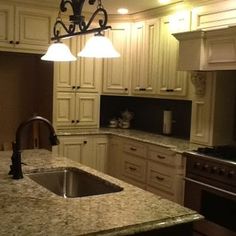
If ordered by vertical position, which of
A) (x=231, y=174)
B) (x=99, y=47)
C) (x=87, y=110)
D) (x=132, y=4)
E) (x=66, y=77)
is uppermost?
(x=132, y=4)

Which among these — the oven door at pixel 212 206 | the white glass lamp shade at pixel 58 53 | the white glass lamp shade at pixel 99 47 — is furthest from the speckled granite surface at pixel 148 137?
the white glass lamp shade at pixel 99 47

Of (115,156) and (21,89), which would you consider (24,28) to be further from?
(115,156)

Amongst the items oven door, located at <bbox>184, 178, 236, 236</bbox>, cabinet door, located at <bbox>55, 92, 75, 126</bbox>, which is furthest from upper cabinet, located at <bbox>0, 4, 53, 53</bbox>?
oven door, located at <bbox>184, 178, 236, 236</bbox>

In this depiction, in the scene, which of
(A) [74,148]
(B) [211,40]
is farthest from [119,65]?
(B) [211,40]

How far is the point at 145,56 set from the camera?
15.7 feet

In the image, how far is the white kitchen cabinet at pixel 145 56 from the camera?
4.61 m

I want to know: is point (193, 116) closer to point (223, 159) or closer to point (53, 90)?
point (223, 159)

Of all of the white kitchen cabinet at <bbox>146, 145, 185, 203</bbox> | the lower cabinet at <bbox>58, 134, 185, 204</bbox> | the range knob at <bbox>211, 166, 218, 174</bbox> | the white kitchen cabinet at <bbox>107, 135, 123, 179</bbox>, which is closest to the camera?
the range knob at <bbox>211, 166, 218, 174</bbox>

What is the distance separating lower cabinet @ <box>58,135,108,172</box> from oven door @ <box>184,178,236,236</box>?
1599 millimetres

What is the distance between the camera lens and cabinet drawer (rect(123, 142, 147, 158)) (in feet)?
13.9

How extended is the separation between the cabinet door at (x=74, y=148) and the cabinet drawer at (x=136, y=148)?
0.53 metres

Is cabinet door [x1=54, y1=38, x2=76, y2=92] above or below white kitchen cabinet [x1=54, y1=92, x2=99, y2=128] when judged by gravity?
above

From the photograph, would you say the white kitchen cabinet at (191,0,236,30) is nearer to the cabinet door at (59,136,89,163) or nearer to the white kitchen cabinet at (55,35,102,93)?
the white kitchen cabinet at (55,35,102,93)

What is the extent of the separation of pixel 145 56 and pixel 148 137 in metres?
1.08
